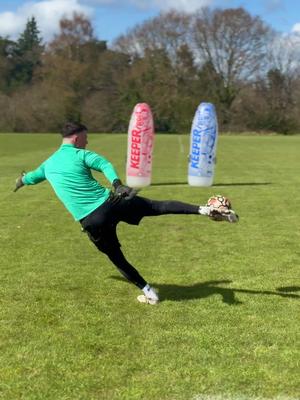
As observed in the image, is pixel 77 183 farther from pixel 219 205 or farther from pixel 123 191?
pixel 219 205

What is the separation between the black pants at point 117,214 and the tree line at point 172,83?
252ft

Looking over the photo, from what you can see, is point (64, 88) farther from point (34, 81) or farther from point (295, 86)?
point (295, 86)

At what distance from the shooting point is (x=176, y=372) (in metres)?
4.41

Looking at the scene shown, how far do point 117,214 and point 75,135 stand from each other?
90 cm

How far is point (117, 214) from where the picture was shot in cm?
582

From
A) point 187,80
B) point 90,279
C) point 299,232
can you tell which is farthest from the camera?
point 187,80

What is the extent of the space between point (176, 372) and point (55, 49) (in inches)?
3555

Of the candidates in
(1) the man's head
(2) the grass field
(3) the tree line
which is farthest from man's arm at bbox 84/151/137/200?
(3) the tree line

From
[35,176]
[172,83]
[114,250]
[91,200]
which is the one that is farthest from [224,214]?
[172,83]

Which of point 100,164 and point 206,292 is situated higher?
point 100,164

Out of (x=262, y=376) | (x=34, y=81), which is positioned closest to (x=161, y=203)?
(x=262, y=376)

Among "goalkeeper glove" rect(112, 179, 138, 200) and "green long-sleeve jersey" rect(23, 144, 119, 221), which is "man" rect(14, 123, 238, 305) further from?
"goalkeeper glove" rect(112, 179, 138, 200)

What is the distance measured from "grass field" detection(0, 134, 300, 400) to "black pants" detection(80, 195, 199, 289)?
0.62m

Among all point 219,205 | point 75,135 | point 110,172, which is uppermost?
point 75,135
